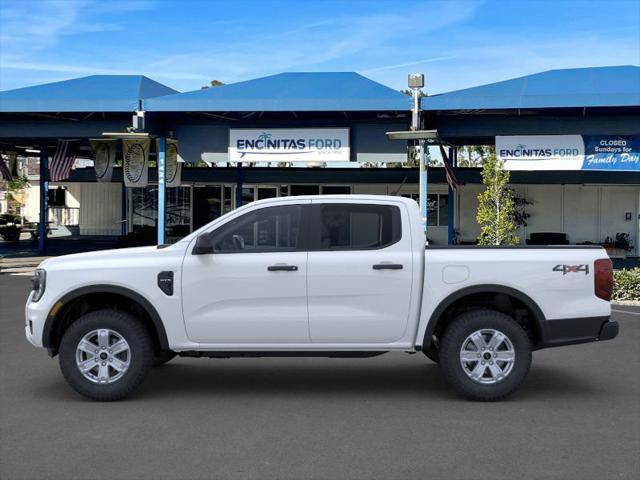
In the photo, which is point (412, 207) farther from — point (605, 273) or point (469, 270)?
point (605, 273)

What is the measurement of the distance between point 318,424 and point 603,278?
300 cm

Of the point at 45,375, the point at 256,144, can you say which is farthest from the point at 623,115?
the point at 45,375

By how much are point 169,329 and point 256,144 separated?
14.6m

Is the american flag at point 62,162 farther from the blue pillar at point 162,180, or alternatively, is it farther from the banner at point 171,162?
the blue pillar at point 162,180

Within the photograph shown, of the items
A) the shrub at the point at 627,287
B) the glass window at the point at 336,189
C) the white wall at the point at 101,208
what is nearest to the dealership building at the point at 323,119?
the shrub at the point at 627,287

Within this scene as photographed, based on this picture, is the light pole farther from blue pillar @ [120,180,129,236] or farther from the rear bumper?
blue pillar @ [120,180,129,236]

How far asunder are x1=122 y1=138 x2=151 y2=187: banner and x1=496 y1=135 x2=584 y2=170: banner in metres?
10.8

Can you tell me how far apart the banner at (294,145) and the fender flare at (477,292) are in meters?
13.9

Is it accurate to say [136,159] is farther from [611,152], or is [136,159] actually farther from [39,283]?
[39,283]

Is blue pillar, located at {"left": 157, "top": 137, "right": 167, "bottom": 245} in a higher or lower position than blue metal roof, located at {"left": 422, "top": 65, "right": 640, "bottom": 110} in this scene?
lower

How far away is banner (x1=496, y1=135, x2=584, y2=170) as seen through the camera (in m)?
19.6

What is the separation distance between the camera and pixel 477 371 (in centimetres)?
653

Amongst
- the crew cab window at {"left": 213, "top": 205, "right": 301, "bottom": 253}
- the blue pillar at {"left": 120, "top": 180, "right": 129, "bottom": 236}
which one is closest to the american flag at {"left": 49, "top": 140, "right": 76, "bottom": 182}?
the blue pillar at {"left": 120, "top": 180, "right": 129, "bottom": 236}

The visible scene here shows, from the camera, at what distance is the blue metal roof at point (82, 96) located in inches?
792
